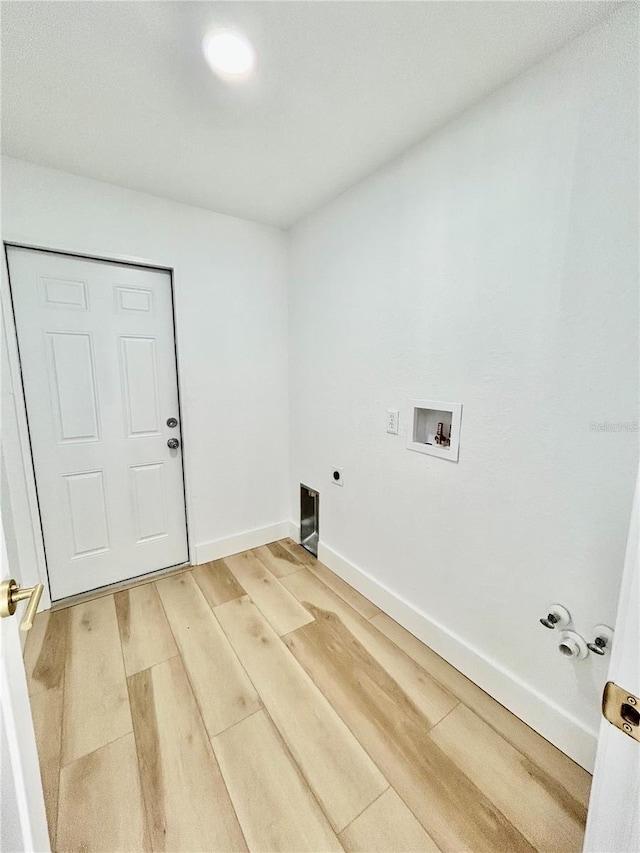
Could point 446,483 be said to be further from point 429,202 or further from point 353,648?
point 429,202

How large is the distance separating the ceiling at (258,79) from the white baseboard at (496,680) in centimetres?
226

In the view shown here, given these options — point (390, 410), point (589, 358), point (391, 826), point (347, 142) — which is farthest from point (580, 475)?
point (347, 142)

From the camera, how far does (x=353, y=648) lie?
1.71m

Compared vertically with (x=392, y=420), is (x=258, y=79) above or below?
above

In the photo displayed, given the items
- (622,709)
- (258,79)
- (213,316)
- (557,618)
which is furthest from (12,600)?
(213,316)

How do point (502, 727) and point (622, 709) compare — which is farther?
point (502, 727)

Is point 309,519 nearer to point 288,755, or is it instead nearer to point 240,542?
point 240,542

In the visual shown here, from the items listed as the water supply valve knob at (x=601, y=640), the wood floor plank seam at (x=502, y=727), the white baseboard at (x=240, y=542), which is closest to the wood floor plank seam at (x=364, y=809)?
the wood floor plank seam at (x=502, y=727)

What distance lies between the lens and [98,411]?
2.03 m

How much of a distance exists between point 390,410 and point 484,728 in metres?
1.39

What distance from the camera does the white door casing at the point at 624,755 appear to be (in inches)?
21.7

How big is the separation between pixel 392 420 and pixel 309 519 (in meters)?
1.25

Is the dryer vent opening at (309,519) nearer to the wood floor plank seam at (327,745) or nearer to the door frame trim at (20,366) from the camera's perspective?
the wood floor plank seam at (327,745)

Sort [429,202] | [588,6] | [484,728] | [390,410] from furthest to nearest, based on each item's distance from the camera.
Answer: [390,410], [429,202], [484,728], [588,6]
